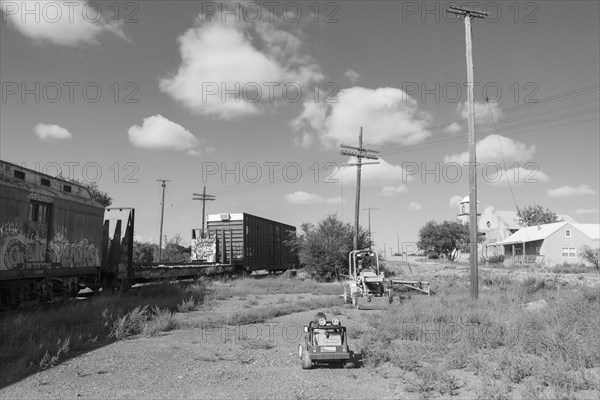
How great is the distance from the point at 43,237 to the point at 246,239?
51.3 feet

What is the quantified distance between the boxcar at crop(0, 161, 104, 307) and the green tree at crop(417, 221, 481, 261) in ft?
236

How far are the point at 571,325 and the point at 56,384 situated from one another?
916 centimetres

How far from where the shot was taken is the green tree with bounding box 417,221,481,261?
261 ft

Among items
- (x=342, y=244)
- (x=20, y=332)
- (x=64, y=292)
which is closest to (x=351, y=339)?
(x=20, y=332)

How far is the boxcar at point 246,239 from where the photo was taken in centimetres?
2681

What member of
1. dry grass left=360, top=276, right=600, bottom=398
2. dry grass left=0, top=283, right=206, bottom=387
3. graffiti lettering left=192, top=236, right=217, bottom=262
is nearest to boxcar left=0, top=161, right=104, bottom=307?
dry grass left=0, top=283, right=206, bottom=387

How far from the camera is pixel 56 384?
6.34 meters

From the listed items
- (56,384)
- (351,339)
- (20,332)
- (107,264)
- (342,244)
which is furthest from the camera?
(342,244)

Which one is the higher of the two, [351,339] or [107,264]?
[107,264]

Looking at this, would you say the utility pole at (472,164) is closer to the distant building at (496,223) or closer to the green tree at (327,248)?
the green tree at (327,248)

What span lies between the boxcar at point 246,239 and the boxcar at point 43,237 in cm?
1159

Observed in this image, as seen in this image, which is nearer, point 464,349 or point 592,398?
point 592,398

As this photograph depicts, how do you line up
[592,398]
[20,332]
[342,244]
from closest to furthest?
[592,398] → [20,332] → [342,244]

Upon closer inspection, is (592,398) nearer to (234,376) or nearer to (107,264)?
(234,376)
